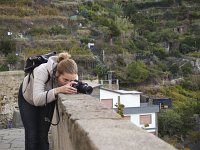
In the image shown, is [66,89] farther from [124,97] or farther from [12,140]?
[124,97]

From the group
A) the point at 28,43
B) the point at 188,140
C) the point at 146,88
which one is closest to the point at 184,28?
the point at 146,88

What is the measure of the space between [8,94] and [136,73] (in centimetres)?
2705

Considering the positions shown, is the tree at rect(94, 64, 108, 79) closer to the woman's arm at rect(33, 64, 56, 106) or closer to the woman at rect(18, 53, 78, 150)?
the woman at rect(18, 53, 78, 150)

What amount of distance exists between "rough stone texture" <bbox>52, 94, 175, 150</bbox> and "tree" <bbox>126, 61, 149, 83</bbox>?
3344 cm

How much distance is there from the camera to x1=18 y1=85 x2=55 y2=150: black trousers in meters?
3.69

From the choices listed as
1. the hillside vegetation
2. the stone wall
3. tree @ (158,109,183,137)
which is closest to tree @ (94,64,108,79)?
the hillside vegetation

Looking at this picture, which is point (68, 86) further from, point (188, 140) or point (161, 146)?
point (188, 140)

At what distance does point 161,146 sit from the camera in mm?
1727

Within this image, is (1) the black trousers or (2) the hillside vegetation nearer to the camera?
(1) the black trousers

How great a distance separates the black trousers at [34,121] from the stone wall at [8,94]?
5581 millimetres

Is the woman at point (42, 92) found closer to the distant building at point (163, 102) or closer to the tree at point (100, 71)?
the distant building at point (163, 102)

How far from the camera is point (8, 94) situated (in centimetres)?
973

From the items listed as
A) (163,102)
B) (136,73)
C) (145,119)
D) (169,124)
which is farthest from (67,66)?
(136,73)

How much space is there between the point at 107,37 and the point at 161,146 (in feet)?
132
